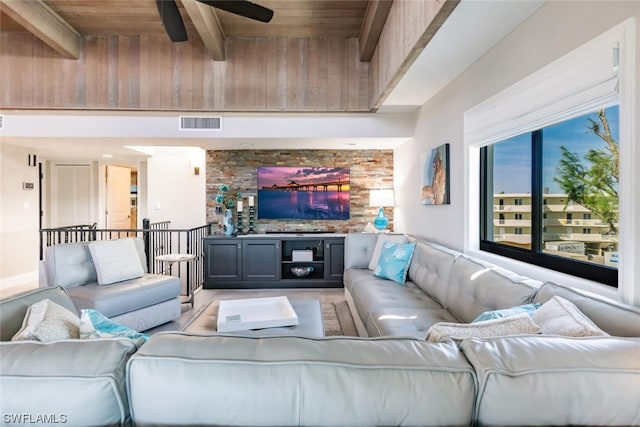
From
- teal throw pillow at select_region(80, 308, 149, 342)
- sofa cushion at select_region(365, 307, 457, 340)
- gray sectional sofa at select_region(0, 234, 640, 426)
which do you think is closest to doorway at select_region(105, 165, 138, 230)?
sofa cushion at select_region(365, 307, 457, 340)

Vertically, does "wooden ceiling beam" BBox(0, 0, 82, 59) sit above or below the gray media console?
above

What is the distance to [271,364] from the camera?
0.78m

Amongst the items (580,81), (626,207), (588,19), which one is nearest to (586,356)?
(626,207)

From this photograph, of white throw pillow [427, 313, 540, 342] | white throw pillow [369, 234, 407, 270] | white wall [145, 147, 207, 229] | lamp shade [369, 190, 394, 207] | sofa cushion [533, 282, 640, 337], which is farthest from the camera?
white wall [145, 147, 207, 229]

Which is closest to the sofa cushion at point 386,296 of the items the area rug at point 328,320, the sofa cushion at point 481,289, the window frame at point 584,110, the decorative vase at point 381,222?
the sofa cushion at point 481,289

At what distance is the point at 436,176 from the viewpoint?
354 centimetres

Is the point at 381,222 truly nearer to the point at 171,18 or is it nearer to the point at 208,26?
the point at 208,26

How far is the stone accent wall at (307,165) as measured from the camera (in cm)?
541

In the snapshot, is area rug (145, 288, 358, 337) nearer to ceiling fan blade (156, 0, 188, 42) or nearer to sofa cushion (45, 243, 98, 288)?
sofa cushion (45, 243, 98, 288)

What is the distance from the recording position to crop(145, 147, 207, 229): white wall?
19.9 feet

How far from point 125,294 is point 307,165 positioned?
329cm

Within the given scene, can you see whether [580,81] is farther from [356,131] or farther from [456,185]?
[356,131]

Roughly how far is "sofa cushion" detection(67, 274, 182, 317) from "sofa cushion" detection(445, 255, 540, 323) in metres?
2.64

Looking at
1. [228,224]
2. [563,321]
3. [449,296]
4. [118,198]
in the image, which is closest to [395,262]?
[449,296]
